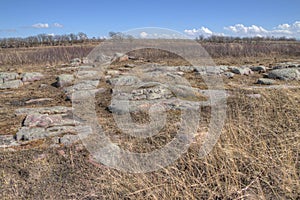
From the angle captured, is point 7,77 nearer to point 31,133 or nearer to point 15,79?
point 15,79

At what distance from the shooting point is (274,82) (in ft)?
25.2

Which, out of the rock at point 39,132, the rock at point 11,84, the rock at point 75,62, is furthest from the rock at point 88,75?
the rock at point 39,132

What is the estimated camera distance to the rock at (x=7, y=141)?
3.53 metres

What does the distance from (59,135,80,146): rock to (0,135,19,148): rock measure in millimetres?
707

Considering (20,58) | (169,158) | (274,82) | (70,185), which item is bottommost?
(70,185)

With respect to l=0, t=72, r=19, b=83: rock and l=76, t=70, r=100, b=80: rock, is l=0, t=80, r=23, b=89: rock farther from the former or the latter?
l=76, t=70, r=100, b=80: rock

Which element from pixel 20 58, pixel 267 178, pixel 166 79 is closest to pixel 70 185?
pixel 267 178

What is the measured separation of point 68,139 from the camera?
368cm

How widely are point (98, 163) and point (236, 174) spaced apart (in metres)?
1.79

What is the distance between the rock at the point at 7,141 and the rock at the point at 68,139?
707 millimetres

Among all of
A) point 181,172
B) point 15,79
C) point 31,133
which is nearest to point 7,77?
point 15,79

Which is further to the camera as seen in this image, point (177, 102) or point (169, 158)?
point (177, 102)

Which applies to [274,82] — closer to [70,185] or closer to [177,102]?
[177,102]

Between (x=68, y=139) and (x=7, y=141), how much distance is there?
99 centimetres
